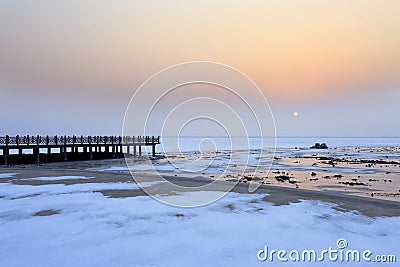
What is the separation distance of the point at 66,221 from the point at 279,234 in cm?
463

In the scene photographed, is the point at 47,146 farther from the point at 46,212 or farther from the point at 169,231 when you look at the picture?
the point at 169,231

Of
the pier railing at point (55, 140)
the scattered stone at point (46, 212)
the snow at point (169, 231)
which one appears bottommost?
the snow at point (169, 231)

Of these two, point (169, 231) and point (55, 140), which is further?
point (55, 140)

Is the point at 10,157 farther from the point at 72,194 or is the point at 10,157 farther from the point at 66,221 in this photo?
the point at 66,221

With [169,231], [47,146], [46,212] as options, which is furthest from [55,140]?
[169,231]

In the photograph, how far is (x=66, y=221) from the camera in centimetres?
632

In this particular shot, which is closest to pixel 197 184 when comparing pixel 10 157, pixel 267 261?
pixel 267 261

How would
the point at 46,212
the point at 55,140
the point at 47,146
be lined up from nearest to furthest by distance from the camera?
the point at 46,212 → the point at 47,146 → the point at 55,140

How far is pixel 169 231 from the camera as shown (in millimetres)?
5754

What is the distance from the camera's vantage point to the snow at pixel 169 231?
4.48m

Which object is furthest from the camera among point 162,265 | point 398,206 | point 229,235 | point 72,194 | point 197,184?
point 197,184

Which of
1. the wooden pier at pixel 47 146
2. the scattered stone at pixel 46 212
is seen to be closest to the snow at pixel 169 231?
the scattered stone at pixel 46 212

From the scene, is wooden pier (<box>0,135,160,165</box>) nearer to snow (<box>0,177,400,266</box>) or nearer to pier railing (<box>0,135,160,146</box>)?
pier railing (<box>0,135,160,146</box>)

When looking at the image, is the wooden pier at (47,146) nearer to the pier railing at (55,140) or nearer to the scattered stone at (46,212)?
the pier railing at (55,140)
